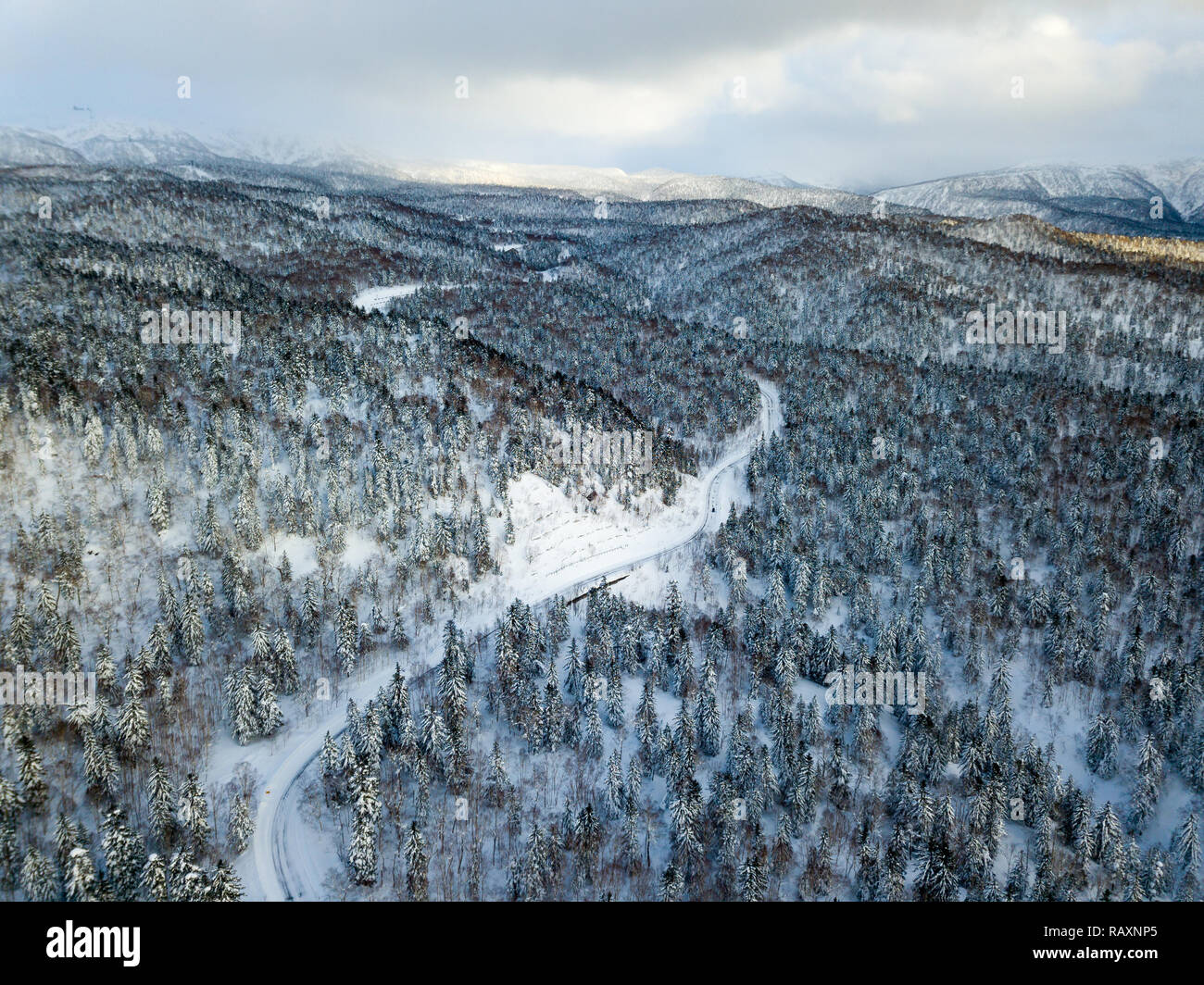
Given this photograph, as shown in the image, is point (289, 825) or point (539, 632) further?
point (539, 632)

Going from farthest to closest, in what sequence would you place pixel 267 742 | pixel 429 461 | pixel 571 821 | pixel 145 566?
→ 1. pixel 429 461
2. pixel 145 566
3. pixel 267 742
4. pixel 571 821

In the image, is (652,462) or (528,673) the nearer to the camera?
(528,673)

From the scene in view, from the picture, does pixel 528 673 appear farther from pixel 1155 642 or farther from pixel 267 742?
pixel 1155 642

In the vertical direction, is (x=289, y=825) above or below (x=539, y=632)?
below

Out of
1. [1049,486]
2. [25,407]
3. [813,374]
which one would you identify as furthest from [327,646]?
[813,374]

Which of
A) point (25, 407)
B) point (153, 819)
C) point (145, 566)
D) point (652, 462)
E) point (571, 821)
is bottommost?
point (571, 821)

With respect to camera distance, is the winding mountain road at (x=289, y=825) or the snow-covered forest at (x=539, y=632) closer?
the winding mountain road at (x=289, y=825)

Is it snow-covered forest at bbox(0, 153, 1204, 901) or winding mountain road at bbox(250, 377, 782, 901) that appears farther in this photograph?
snow-covered forest at bbox(0, 153, 1204, 901)

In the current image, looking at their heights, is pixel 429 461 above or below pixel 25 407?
below
